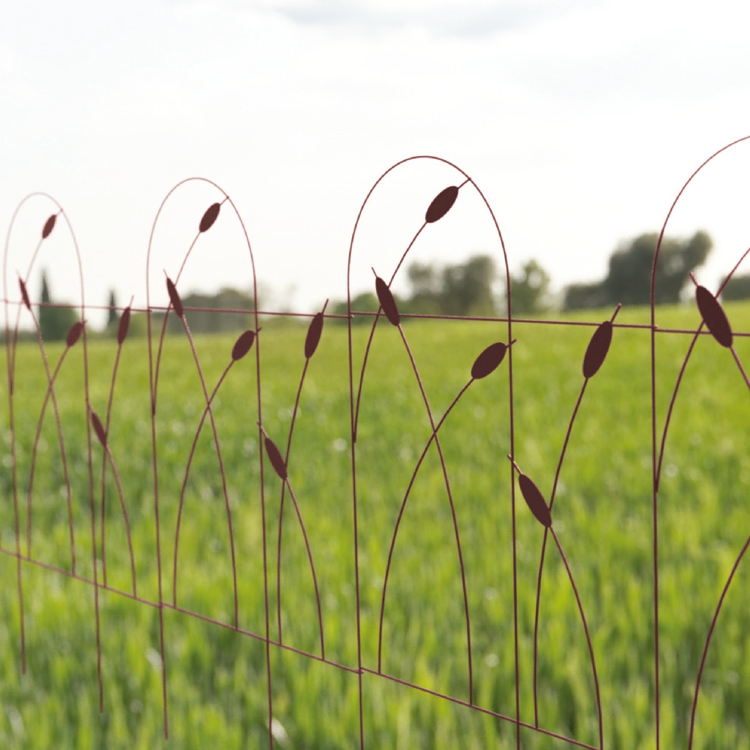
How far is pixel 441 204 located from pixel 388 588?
84.3 inches

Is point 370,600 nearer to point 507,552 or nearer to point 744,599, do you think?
point 507,552

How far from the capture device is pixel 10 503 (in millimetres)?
5492

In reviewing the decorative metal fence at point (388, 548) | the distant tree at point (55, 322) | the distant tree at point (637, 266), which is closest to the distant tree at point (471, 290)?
the distant tree at point (637, 266)

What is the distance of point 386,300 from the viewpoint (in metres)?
1.72

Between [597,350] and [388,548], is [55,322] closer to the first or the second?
[388,548]

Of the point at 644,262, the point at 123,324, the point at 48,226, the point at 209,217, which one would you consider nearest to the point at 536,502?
the point at 209,217

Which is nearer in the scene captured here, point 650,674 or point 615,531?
point 650,674

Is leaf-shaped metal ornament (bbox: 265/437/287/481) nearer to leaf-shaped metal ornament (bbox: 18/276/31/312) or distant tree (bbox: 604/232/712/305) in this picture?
leaf-shaped metal ornament (bbox: 18/276/31/312)

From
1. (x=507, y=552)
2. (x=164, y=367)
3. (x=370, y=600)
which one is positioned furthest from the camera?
(x=164, y=367)

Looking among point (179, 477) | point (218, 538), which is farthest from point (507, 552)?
point (179, 477)

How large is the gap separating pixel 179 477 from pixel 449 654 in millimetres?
3340

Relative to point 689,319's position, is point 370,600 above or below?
below

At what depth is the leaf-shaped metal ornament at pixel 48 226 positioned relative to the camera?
2.83 m

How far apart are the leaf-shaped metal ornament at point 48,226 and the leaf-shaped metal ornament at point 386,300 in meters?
1.60
